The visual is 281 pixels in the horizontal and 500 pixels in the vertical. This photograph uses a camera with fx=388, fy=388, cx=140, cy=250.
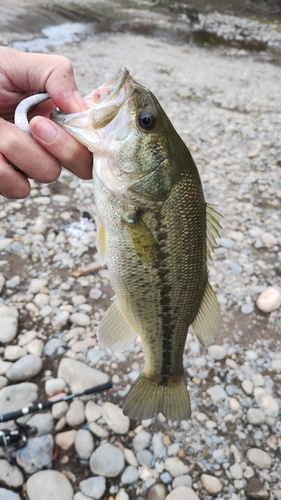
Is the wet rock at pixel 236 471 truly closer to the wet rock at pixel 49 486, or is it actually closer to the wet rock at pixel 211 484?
the wet rock at pixel 211 484

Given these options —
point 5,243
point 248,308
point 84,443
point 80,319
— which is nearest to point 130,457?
point 84,443

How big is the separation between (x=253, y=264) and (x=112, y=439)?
8.25 feet

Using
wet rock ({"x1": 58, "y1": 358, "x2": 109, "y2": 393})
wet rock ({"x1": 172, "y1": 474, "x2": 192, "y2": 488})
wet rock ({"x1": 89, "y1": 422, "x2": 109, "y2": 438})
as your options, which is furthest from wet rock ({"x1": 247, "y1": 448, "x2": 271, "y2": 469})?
wet rock ({"x1": 58, "y1": 358, "x2": 109, "y2": 393})

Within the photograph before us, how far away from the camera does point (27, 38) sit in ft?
43.3

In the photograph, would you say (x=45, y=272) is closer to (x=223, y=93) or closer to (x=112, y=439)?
(x=112, y=439)

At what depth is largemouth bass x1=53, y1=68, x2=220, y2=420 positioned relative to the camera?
188 cm

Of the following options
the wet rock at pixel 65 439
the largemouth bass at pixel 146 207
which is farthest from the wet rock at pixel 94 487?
the largemouth bass at pixel 146 207

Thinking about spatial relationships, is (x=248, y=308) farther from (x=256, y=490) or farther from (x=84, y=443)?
(x=84, y=443)

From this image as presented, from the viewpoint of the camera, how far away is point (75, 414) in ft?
9.22

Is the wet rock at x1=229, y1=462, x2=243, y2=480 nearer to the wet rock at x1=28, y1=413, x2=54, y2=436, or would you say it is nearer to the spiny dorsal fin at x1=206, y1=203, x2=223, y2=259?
the wet rock at x1=28, y1=413, x2=54, y2=436

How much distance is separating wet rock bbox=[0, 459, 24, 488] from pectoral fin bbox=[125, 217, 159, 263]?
5.45 ft

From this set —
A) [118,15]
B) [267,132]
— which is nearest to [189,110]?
[267,132]

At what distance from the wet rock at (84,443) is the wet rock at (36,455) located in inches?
6.9

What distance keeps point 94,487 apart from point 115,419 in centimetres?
46
